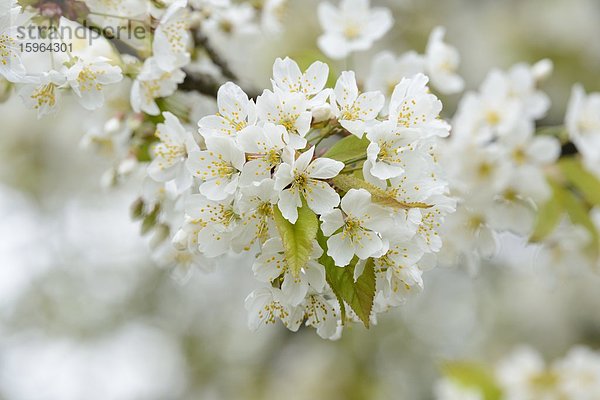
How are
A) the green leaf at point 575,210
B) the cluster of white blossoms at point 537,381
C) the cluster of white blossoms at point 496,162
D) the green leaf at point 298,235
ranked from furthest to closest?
1. the cluster of white blossoms at point 537,381
2. the green leaf at point 575,210
3. the cluster of white blossoms at point 496,162
4. the green leaf at point 298,235

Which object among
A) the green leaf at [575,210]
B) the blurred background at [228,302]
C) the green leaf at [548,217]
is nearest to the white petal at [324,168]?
the green leaf at [548,217]

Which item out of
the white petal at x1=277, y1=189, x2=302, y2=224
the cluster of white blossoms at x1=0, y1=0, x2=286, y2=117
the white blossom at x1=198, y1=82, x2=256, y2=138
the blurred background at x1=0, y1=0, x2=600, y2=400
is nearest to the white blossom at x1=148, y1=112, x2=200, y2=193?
the cluster of white blossoms at x1=0, y1=0, x2=286, y2=117

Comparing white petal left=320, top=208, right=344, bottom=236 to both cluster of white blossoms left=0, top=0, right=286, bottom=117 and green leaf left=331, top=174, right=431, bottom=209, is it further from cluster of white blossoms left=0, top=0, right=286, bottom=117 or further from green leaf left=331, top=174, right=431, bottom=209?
cluster of white blossoms left=0, top=0, right=286, bottom=117

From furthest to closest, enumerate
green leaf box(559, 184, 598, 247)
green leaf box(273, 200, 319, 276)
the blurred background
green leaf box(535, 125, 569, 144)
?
the blurred background, green leaf box(535, 125, 569, 144), green leaf box(559, 184, 598, 247), green leaf box(273, 200, 319, 276)

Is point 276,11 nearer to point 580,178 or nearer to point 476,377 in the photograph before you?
point 580,178

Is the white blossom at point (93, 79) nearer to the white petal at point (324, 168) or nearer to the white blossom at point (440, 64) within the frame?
the white petal at point (324, 168)

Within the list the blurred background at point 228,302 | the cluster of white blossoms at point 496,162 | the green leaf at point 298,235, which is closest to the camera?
the green leaf at point 298,235

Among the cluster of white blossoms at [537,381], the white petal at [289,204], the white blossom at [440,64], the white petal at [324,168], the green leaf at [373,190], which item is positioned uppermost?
the white petal at [324,168]
